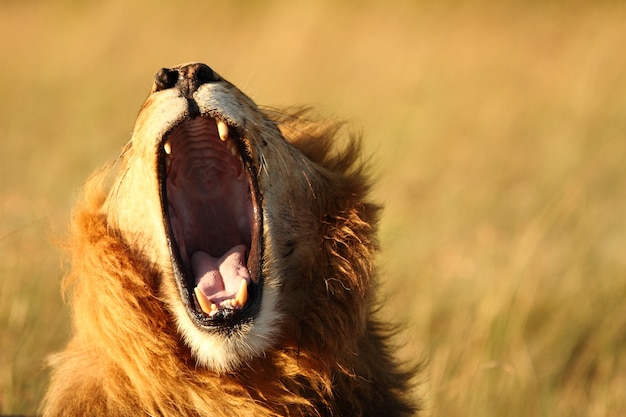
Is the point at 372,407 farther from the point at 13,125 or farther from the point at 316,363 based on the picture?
the point at 13,125

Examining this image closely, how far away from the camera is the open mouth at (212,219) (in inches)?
127

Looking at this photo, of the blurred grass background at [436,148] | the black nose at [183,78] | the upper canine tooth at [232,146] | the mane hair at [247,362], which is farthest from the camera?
the blurred grass background at [436,148]

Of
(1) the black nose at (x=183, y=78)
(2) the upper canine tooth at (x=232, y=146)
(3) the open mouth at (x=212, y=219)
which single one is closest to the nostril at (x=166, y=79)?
(1) the black nose at (x=183, y=78)

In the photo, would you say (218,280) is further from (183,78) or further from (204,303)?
(183,78)

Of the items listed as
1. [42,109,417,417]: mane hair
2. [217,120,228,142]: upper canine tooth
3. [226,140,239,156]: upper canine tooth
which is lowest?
[42,109,417,417]: mane hair

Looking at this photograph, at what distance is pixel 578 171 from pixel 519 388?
3965mm

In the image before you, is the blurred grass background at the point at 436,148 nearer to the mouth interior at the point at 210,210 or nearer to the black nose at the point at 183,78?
the mouth interior at the point at 210,210

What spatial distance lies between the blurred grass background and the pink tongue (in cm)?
54

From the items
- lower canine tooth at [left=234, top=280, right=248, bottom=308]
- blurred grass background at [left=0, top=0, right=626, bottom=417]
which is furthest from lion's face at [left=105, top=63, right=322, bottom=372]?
blurred grass background at [left=0, top=0, right=626, bottom=417]

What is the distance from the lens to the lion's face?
10.4ft

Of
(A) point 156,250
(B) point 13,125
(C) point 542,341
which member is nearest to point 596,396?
(C) point 542,341

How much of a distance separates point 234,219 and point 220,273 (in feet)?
1.27

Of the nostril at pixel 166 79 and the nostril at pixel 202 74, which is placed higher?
the nostril at pixel 202 74

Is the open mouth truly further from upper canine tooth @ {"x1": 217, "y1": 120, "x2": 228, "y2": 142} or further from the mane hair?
the mane hair
